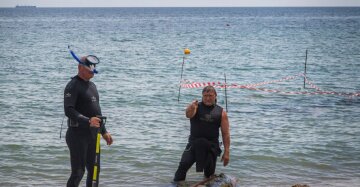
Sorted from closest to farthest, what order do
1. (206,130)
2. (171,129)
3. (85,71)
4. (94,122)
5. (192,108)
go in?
Result: (94,122) < (85,71) < (192,108) < (206,130) < (171,129)

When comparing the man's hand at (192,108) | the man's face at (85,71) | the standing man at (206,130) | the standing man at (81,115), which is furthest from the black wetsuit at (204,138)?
the man's face at (85,71)

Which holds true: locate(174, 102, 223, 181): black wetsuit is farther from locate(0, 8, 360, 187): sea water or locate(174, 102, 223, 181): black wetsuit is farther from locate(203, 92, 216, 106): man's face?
locate(0, 8, 360, 187): sea water

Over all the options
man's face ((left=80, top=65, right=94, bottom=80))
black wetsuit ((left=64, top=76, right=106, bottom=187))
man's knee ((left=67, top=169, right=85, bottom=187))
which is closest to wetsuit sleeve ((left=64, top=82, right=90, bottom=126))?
black wetsuit ((left=64, top=76, right=106, bottom=187))

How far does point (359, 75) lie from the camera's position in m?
30.4

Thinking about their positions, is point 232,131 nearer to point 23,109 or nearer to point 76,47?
point 23,109

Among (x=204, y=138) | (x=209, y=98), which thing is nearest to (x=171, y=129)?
(x=204, y=138)

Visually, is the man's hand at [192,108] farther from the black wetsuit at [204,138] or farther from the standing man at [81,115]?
the standing man at [81,115]

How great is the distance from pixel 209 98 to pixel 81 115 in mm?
1819

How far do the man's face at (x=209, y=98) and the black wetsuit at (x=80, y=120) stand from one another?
4.82 feet

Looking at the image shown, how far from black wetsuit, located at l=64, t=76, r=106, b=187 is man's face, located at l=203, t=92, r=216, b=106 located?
147 cm

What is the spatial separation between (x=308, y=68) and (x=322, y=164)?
23.7m

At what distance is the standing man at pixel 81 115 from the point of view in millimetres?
7527

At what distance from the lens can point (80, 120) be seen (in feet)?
24.5

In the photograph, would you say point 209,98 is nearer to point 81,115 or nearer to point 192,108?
point 192,108
